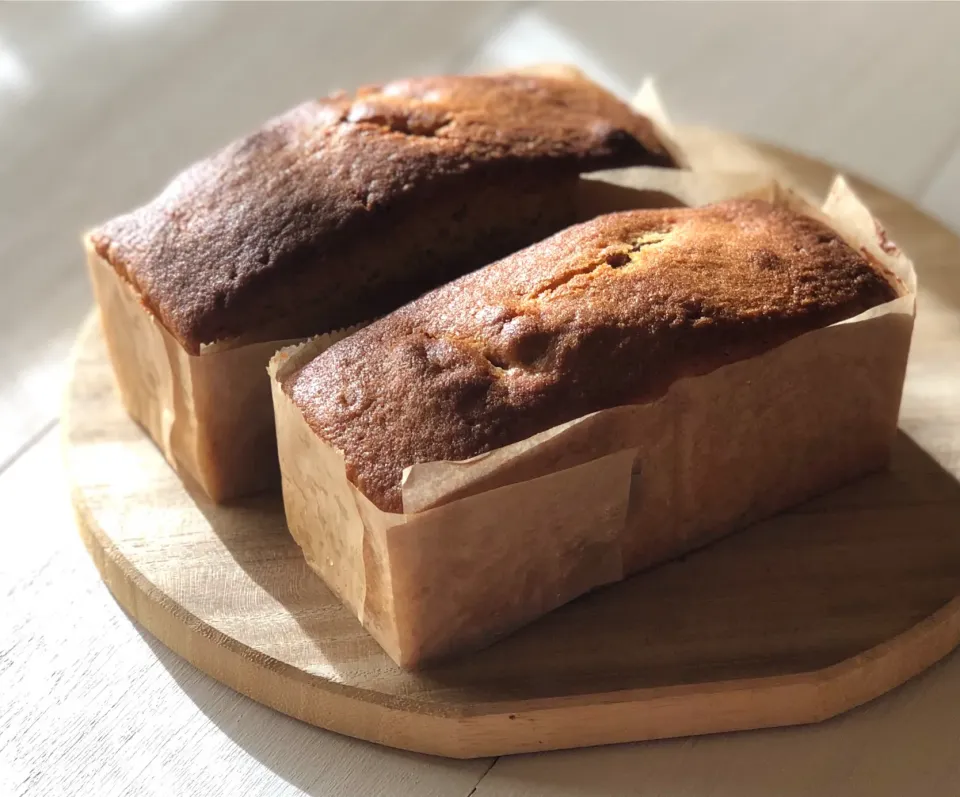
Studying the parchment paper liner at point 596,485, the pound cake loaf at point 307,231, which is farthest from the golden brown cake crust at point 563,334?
the pound cake loaf at point 307,231

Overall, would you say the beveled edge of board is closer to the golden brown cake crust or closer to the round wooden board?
the round wooden board

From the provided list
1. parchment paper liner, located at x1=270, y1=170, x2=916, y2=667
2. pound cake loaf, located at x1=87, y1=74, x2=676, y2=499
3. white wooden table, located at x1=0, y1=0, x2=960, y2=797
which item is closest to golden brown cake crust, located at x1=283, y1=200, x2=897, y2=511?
parchment paper liner, located at x1=270, y1=170, x2=916, y2=667

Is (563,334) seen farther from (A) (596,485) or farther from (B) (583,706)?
(B) (583,706)

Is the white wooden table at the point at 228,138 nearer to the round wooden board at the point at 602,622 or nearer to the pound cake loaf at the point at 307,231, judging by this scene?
the round wooden board at the point at 602,622

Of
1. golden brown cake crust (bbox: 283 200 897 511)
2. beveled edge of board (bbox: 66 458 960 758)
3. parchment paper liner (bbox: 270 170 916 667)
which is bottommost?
beveled edge of board (bbox: 66 458 960 758)

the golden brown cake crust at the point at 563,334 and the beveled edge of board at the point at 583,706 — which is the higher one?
the golden brown cake crust at the point at 563,334

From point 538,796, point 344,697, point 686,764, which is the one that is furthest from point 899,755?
point 344,697
